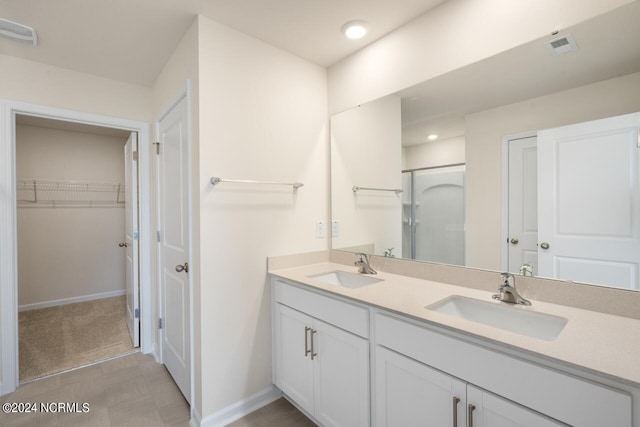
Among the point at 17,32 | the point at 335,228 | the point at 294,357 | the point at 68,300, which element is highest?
the point at 17,32

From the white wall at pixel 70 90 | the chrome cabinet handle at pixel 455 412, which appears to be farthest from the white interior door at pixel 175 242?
the chrome cabinet handle at pixel 455 412

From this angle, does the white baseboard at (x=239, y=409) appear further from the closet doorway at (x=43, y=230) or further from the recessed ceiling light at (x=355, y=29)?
the recessed ceiling light at (x=355, y=29)

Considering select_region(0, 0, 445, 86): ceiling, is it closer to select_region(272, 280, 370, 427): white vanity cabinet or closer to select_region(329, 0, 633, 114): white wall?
select_region(329, 0, 633, 114): white wall

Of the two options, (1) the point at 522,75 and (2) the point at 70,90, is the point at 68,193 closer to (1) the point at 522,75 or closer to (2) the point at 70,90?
(2) the point at 70,90

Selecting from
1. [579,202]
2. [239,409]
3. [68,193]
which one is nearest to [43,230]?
[68,193]

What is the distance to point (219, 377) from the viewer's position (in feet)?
5.70

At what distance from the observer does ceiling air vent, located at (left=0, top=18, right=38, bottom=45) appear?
1.71 m

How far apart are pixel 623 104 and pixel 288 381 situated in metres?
2.12

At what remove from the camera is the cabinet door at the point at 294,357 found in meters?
1.67

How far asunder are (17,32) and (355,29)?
80.3 inches

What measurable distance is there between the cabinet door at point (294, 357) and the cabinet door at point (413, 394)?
49 cm

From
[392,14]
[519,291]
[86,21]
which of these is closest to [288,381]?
[519,291]

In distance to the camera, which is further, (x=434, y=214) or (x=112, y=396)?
(x=112, y=396)

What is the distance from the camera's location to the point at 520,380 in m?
0.89
